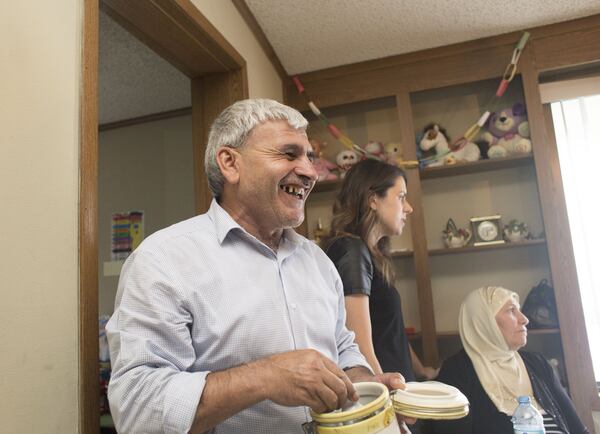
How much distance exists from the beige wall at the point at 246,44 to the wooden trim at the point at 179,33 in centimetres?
6

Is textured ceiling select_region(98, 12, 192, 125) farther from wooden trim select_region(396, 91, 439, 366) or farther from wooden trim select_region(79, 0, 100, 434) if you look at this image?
wooden trim select_region(396, 91, 439, 366)

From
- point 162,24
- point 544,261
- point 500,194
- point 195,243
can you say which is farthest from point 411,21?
point 195,243

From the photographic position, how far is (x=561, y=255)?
2262 mm

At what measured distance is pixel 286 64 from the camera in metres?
2.61

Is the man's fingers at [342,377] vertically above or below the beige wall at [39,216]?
below

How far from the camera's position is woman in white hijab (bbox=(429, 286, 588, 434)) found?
1810mm

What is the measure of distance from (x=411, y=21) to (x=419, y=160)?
0.76 m

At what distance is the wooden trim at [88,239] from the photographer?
3.13 feet

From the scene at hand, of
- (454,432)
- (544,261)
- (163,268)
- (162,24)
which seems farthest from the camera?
(544,261)

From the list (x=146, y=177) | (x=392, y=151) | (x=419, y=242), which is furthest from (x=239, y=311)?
(x=146, y=177)

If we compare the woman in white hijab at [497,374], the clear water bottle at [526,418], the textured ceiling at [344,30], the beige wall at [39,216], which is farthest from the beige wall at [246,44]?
the clear water bottle at [526,418]

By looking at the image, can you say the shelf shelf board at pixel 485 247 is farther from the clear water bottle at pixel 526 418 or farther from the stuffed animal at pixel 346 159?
the clear water bottle at pixel 526 418

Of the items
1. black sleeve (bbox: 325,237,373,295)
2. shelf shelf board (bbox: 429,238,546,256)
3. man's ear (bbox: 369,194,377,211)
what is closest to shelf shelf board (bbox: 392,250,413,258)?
shelf shelf board (bbox: 429,238,546,256)

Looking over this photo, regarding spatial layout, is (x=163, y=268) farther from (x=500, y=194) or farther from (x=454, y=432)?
(x=500, y=194)
